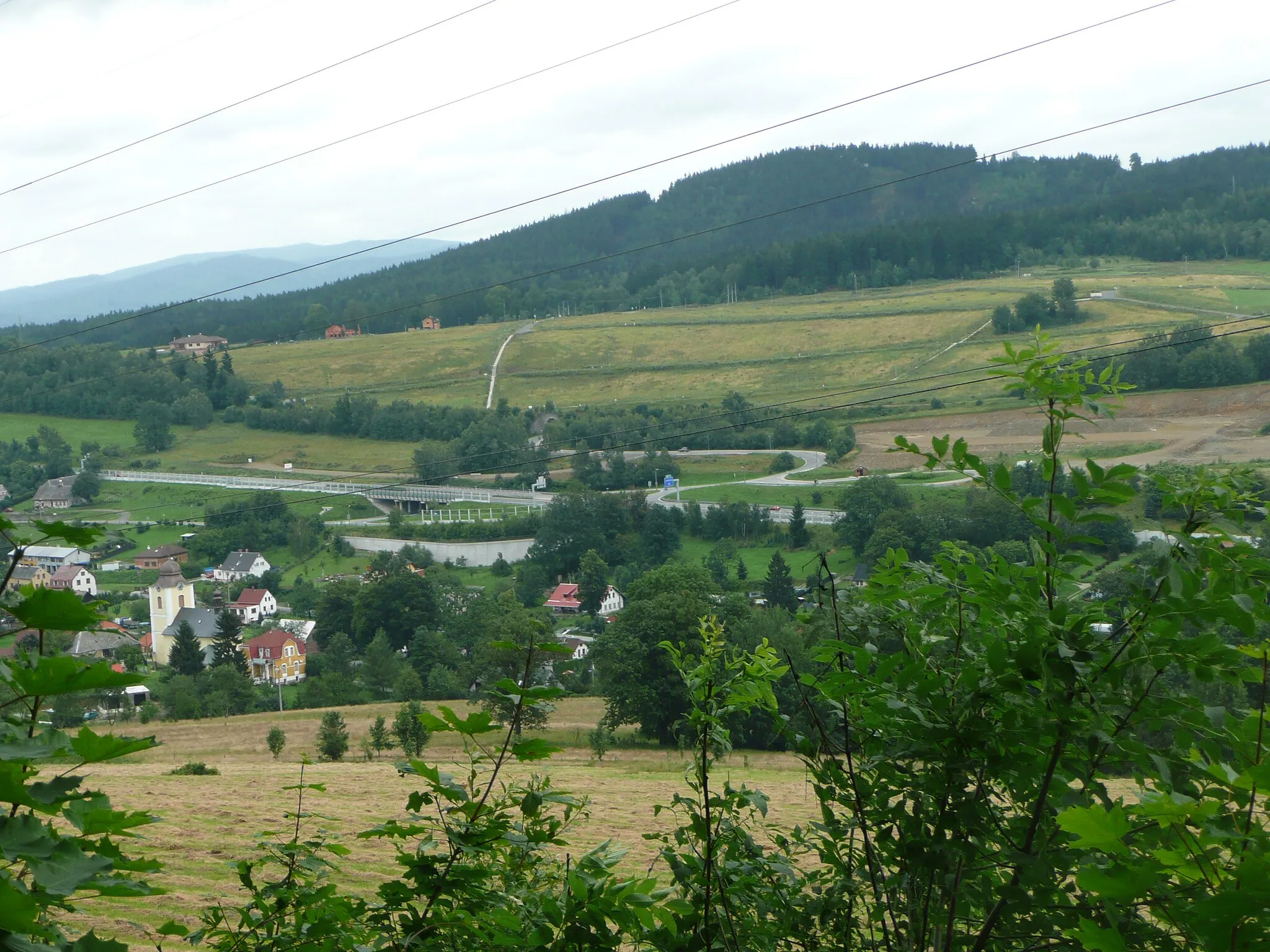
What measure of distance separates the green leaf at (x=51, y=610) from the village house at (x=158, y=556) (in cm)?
4398

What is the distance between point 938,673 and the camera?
4.58 feet

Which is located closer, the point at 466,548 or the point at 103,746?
the point at 103,746

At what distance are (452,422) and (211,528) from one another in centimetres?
1578

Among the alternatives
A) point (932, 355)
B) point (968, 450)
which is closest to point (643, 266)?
point (932, 355)

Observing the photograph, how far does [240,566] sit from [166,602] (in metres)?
5.52

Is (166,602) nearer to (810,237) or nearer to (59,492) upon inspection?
(59,492)

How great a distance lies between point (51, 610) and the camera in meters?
0.86

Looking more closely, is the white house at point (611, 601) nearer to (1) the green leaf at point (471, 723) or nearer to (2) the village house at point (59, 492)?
(2) the village house at point (59, 492)

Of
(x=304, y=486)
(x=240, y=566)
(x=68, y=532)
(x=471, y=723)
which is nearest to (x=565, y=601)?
(x=240, y=566)

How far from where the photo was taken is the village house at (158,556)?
41.1 metres

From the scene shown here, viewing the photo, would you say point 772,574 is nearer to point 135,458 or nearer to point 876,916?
point 876,916

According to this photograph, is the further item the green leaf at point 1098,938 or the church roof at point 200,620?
the church roof at point 200,620

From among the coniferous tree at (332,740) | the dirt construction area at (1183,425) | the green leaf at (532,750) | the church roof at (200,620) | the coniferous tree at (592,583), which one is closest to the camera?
the green leaf at (532,750)

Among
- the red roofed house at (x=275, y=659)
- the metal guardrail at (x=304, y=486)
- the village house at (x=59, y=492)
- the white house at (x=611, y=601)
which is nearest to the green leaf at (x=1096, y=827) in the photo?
the red roofed house at (x=275, y=659)
